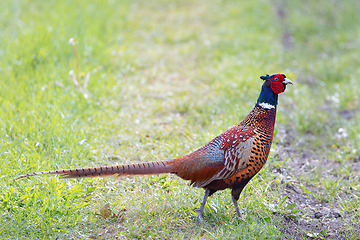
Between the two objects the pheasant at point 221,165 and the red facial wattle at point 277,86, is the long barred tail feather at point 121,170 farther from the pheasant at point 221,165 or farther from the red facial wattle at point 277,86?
the red facial wattle at point 277,86

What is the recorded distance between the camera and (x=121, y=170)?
100 inches

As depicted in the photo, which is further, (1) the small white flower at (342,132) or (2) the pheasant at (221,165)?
(1) the small white flower at (342,132)

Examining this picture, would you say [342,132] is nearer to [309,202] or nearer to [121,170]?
[309,202]

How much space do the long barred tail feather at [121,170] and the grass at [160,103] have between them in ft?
1.23

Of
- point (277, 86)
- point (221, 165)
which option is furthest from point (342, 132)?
point (221, 165)

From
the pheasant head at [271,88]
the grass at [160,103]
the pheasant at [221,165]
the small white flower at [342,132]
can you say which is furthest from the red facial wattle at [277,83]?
the small white flower at [342,132]

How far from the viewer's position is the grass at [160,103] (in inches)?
109

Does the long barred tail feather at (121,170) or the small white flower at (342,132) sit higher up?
the small white flower at (342,132)

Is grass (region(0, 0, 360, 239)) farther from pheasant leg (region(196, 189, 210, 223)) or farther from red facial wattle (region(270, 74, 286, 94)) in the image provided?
red facial wattle (region(270, 74, 286, 94))

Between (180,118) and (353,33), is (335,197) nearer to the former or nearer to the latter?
(180,118)

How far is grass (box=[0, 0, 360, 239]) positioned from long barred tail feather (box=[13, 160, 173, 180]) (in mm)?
375

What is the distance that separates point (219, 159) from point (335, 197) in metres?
1.37

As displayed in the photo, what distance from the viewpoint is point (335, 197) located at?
325cm

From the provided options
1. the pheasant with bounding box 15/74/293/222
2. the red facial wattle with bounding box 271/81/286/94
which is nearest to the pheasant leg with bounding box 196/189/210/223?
the pheasant with bounding box 15/74/293/222
